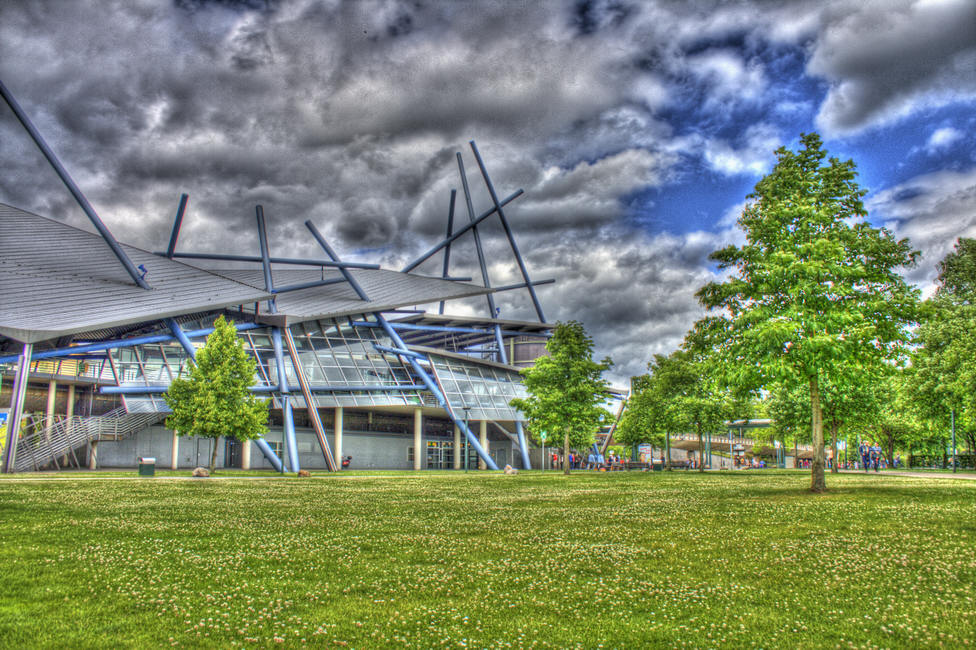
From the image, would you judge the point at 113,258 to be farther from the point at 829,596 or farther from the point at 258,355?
the point at 829,596

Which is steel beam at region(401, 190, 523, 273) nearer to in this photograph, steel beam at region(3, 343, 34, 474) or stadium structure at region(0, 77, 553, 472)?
stadium structure at region(0, 77, 553, 472)

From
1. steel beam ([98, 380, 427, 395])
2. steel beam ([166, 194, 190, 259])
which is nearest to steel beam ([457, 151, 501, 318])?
steel beam ([98, 380, 427, 395])

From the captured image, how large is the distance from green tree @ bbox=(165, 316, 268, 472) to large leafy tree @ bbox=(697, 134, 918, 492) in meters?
26.3

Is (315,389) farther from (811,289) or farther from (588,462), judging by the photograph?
(811,289)

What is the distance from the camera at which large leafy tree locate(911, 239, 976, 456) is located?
30.0m

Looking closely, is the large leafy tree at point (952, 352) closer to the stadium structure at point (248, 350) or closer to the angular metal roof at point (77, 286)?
the stadium structure at point (248, 350)

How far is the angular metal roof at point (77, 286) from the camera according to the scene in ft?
108

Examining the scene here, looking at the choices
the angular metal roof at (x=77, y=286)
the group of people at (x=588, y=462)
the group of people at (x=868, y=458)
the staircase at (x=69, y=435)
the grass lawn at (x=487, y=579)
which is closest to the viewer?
the grass lawn at (x=487, y=579)

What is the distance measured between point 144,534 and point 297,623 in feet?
22.4


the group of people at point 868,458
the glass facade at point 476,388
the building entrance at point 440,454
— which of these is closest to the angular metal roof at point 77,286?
the glass facade at point 476,388

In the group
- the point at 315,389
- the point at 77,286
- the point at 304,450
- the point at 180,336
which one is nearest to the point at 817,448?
the point at 180,336

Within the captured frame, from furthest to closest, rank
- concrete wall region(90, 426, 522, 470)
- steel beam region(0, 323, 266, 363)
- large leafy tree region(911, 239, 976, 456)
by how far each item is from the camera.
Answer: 1. concrete wall region(90, 426, 522, 470)
2. steel beam region(0, 323, 266, 363)
3. large leafy tree region(911, 239, 976, 456)

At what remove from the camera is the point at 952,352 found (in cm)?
3147

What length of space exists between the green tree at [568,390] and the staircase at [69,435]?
2837 cm
